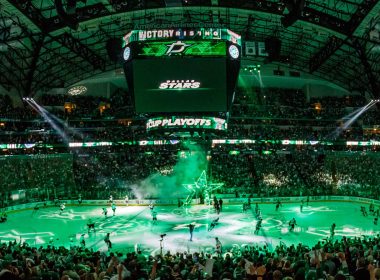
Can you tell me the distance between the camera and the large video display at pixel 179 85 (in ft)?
80.5

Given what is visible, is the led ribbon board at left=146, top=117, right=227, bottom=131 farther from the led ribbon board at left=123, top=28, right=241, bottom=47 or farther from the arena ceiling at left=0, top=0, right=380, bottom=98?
the arena ceiling at left=0, top=0, right=380, bottom=98

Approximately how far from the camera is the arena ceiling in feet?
99.8

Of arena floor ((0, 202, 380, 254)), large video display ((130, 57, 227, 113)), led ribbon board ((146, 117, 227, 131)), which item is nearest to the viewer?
arena floor ((0, 202, 380, 254))

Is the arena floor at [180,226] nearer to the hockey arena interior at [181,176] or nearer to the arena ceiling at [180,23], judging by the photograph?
the hockey arena interior at [181,176]

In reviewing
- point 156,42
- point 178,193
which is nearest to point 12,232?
point 156,42

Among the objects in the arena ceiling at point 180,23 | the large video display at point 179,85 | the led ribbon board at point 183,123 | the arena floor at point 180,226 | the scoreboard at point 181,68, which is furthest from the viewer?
the arena ceiling at point 180,23

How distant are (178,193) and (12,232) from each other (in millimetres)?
20258

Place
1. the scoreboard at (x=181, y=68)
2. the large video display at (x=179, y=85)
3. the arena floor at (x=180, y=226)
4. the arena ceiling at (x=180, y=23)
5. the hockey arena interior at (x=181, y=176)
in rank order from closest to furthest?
the hockey arena interior at (x=181, y=176) → the arena floor at (x=180, y=226) → the scoreboard at (x=181, y=68) → the large video display at (x=179, y=85) → the arena ceiling at (x=180, y=23)

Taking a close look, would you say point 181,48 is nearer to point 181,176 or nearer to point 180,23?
point 180,23

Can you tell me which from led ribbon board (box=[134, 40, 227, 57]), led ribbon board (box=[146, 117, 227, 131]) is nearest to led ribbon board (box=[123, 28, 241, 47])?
led ribbon board (box=[134, 40, 227, 57])

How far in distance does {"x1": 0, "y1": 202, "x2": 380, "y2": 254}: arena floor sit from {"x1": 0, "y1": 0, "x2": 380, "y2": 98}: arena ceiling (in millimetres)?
12936

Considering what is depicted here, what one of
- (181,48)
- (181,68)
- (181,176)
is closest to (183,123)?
(181,68)

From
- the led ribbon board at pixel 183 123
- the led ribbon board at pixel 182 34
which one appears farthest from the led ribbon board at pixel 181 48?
the led ribbon board at pixel 183 123

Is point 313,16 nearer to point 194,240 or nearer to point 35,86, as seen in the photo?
point 194,240
